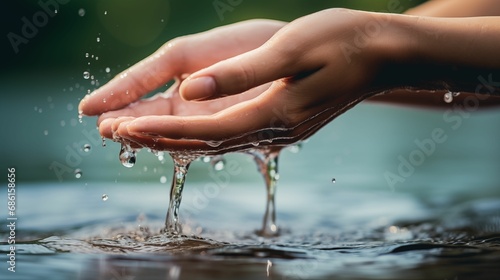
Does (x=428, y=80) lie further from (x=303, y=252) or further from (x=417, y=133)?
(x=417, y=133)

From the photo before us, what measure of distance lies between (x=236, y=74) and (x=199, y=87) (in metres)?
0.09

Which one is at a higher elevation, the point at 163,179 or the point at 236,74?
the point at 163,179

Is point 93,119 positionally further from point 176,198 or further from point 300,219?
point 176,198

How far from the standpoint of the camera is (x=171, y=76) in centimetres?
210

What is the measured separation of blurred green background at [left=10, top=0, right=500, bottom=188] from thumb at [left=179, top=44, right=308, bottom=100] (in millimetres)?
785

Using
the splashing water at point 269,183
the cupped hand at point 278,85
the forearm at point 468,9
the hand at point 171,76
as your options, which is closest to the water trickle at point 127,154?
the hand at point 171,76

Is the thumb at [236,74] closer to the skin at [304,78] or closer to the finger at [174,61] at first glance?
the skin at [304,78]

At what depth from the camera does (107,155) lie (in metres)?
4.39

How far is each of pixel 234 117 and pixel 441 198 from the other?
6.15 feet

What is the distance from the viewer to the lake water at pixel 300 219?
1477mm

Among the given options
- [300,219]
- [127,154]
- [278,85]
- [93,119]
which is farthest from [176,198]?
[93,119]

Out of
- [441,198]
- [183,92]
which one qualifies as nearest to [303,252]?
[183,92]

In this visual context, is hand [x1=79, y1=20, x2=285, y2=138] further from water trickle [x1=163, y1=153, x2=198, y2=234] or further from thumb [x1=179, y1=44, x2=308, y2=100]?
thumb [x1=179, y1=44, x2=308, y2=100]

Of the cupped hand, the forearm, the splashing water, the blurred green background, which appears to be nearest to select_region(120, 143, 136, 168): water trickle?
the cupped hand
